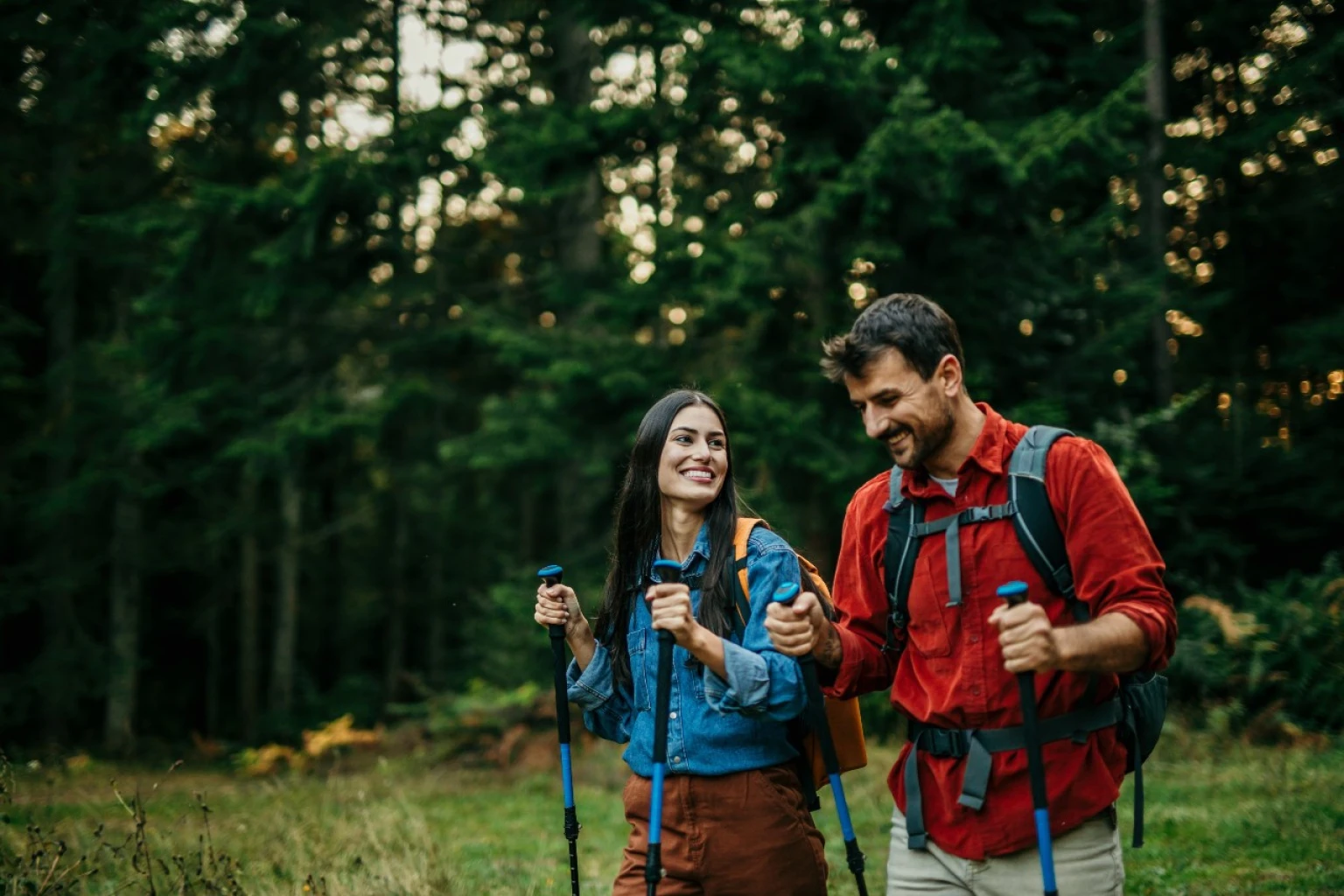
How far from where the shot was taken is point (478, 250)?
15.4m

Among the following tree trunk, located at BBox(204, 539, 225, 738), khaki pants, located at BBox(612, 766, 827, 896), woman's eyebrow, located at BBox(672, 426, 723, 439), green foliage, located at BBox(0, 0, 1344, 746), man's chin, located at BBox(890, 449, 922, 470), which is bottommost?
tree trunk, located at BBox(204, 539, 225, 738)

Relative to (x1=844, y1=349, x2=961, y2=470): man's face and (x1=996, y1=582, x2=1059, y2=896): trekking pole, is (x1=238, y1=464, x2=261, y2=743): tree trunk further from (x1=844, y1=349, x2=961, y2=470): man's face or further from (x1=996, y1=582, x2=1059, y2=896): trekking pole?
(x1=996, y1=582, x2=1059, y2=896): trekking pole

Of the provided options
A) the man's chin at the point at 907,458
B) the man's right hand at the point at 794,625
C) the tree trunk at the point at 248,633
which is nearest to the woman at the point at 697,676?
the man's right hand at the point at 794,625

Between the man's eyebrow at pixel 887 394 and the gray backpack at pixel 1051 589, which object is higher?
the man's eyebrow at pixel 887 394

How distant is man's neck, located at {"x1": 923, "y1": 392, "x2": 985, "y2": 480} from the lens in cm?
306

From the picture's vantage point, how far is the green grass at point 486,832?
5785 mm

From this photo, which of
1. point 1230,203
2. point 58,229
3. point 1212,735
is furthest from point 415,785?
point 1230,203

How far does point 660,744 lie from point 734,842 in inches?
14.3

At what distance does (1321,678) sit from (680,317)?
289 inches

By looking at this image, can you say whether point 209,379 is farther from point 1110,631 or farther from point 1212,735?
point 1110,631

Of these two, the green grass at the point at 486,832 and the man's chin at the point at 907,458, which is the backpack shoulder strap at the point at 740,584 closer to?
the man's chin at the point at 907,458

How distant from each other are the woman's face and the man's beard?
70 cm

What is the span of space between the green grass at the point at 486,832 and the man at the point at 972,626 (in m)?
3.18

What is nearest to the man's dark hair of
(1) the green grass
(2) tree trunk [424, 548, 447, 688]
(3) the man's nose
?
(3) the man's nose
